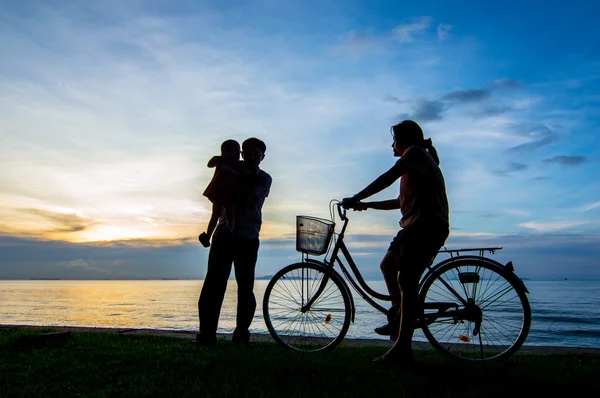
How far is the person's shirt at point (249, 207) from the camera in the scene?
19.0 ft

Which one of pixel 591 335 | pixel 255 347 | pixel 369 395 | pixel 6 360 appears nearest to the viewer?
pixel 369 395

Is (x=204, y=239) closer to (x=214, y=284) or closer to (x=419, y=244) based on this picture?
(x=214, y=284)

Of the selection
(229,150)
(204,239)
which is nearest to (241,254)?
(204,239)

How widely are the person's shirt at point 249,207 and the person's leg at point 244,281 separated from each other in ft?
0.48

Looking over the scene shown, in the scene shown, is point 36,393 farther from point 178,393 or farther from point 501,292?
point 501,292

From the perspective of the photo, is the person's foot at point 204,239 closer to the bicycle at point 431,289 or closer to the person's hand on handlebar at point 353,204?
the bicycle at point 431,289

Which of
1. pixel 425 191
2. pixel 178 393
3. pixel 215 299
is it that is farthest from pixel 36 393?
pixel 425 191

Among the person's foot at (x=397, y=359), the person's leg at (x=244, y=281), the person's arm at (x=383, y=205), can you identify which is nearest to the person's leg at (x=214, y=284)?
the person's leg at (x=244, y=281)

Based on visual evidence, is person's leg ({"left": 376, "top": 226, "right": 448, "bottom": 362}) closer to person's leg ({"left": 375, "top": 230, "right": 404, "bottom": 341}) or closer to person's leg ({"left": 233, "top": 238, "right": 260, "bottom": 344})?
person's leg ({"left": 375, "top": 230, "right": 404, "bottom": 341})

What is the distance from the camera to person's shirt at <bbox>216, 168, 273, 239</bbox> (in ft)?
19.0

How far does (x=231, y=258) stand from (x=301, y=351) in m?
1.45

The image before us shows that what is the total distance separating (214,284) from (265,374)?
2029 mm

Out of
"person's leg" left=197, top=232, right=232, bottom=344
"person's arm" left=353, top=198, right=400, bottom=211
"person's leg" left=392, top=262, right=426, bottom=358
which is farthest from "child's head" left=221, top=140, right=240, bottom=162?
"person's leg" left=392, top=262, right=426, bottom=358

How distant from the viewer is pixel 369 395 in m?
3.50
